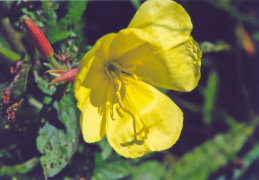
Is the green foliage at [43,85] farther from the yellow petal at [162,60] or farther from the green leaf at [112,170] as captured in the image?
the green leaf at [112,170]

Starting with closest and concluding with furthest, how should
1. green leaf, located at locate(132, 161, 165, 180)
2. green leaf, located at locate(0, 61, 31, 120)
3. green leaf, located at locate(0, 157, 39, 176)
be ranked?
green leaf, located at locate(0, 61, 31, 120), green leaf, located at locate(0, 157, 39, 176), green leaf, located at locate(132, 161, 165, 180)

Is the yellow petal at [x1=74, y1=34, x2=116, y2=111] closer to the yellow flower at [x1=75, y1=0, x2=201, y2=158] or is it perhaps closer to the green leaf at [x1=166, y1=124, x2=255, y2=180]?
the yellow flower at [x1=75, y1=0, x2=201, y2=158]

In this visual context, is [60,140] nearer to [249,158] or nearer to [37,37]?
[37,37]

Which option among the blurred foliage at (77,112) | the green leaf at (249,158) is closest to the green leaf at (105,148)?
the blurred foliage at (77,112)

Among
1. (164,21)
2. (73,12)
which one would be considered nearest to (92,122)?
(164,21)

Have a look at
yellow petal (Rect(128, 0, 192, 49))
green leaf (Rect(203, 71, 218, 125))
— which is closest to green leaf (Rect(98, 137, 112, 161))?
yellow petal (Rect(128, 0, 192, 49))
